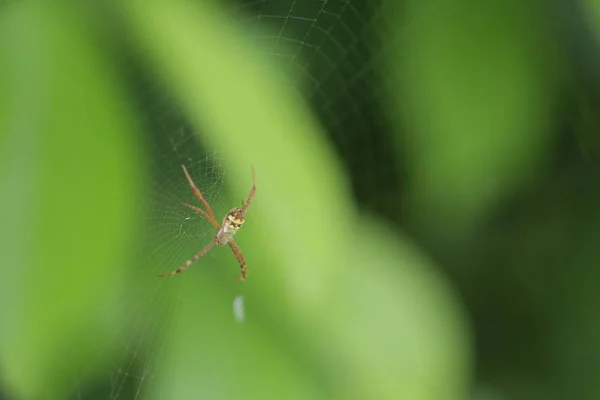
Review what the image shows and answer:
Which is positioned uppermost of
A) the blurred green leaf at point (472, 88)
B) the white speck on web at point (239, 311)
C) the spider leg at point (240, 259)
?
the blurred green leaf at point (472, 88)

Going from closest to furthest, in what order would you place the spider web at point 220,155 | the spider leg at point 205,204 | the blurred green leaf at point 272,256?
the blurred green leaf at point 272,256 → the spider web at point 220,155 → the spider leg at point 205,204

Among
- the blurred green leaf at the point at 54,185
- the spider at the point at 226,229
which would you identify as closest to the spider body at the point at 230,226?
the spider at the point at 226,229

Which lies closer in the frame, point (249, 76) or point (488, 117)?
point (249, 76)

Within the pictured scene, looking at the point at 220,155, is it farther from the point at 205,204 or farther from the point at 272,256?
the point at 205,204

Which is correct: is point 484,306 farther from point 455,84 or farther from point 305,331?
point 305,331

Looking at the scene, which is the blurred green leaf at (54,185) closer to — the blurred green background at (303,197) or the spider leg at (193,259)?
the blurred green background at (303,197)

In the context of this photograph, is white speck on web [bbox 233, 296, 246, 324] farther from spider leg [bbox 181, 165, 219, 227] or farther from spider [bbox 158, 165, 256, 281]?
spider leg [bbox 181, 165, 219, 227]

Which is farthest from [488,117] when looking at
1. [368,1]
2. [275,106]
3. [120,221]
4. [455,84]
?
[120,221]

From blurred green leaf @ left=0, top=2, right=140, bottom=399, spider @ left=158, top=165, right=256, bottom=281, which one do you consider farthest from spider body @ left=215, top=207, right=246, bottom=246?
blurred green leaf @ left=0, top=2, right=140, bottom=399
